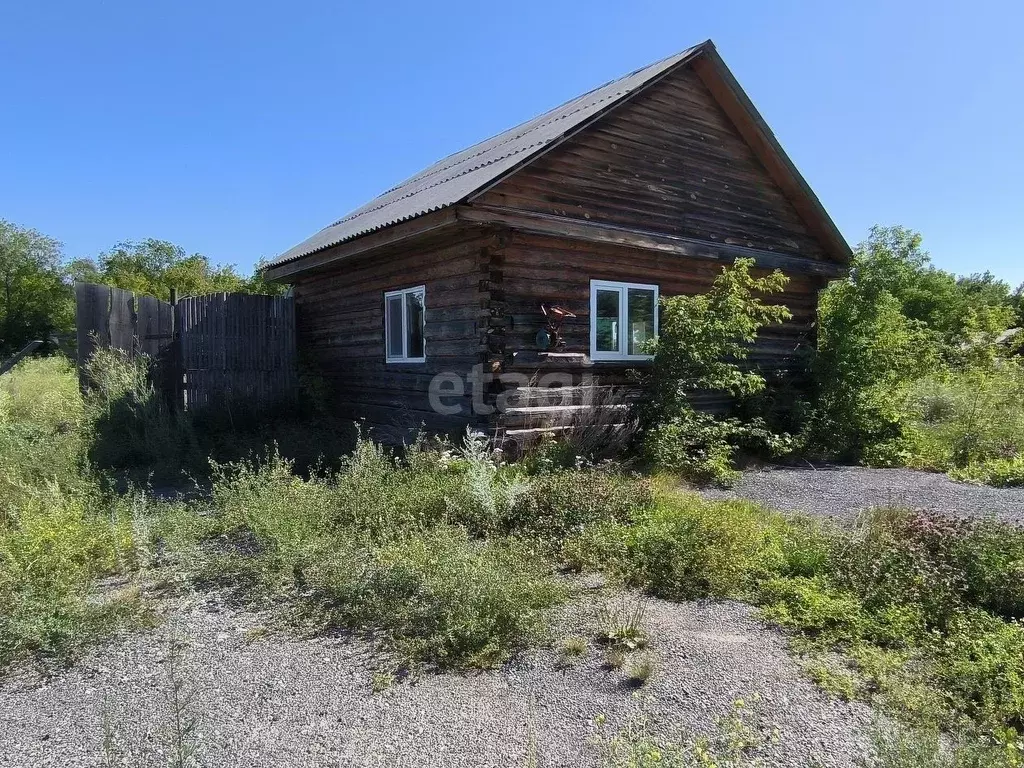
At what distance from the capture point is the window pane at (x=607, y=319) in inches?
356

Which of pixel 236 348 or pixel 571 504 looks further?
pixel 236 348

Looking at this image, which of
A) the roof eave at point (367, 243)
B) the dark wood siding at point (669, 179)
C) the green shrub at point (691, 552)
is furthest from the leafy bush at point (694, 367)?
the roof eave at point (367, 243)

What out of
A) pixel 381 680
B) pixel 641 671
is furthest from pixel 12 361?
pixel 641 671

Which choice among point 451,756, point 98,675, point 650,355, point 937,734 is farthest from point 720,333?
point 98,675

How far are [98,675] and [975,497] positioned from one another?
27.3 ft

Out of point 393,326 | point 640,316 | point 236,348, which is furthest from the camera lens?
point 236,348

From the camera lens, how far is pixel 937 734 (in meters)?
2.58

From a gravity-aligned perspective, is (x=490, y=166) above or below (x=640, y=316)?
above

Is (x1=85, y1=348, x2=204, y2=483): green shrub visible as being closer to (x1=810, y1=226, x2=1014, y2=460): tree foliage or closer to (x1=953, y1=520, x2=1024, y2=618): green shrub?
(x1=953, y1=520, x2=1024, y2=618): green shrub

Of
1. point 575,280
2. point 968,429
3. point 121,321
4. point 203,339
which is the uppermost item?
point 575,280

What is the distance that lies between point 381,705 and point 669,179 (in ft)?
29.1

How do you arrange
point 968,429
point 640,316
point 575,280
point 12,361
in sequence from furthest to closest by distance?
point 12,361 → point 968,429 → point 640,316 → point 575,280

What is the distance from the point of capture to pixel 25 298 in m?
33.0

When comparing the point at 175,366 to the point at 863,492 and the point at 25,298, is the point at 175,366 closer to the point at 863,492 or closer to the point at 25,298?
the point at 863,492
